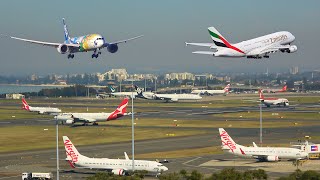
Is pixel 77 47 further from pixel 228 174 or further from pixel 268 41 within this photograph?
pixel 228 174

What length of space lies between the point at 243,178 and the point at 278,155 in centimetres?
5033

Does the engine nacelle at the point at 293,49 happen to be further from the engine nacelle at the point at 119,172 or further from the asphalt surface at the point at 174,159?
the engine nacelle at the point at 119,172

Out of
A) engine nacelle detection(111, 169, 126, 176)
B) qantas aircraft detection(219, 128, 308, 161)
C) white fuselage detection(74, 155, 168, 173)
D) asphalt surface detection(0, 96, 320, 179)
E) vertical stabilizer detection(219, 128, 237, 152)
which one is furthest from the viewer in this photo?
vertical stabilizer detection(219, 128, 237, 152)

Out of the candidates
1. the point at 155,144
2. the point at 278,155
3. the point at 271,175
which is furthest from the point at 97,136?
the point at 271,175

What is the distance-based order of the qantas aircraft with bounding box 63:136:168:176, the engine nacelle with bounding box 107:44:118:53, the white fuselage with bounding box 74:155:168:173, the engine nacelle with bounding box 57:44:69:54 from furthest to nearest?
the engine nacelle with bounding box 57:44:69:54 → the engine nacelle with bounding box 107:44:118:53 → the white fuselage with bounding box 74:155:168:173 → the qantas aircraft with bounding box 63:136:168:176

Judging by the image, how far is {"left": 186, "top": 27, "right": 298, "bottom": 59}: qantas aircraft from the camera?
127625 millimetres

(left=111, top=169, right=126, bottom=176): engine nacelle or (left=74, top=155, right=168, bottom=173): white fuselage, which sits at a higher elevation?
(left=74, top=155, right=168, bottom=173): white fuselage

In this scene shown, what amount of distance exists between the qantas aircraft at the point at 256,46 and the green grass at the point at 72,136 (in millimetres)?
47883

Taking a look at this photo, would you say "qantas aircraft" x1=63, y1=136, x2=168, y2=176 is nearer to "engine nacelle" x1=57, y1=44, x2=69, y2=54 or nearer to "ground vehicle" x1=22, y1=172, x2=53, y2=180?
"ground vehicle" x1=22, y1=172, x2=53, y2=180

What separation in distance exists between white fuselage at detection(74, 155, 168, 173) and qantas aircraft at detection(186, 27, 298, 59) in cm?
1976

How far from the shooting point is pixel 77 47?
13762 cm

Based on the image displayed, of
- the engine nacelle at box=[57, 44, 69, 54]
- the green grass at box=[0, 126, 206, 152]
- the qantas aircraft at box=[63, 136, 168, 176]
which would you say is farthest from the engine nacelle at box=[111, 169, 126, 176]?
the green grass at box=[0, 126, 206, 152]

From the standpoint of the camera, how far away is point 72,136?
183875 millimetres

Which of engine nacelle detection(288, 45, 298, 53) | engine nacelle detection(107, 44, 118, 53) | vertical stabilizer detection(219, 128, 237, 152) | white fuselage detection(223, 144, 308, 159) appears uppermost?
engine nacelle detection(107, 44, 118, 53)
